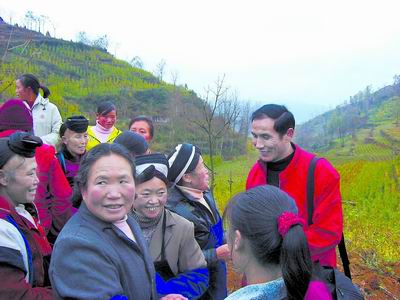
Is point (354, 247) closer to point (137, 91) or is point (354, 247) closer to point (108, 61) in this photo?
point (137, 91)

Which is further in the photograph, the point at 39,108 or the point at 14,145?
the point at 39,108

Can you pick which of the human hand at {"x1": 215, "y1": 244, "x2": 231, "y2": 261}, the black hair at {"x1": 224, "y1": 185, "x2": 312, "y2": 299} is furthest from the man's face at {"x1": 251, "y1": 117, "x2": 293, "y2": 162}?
the black hair at {"x1": 224, "y1": 185, "x2": 312, "y2": 299}

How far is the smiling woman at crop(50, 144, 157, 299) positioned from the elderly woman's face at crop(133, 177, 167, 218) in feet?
1.00

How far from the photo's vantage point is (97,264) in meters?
1.44

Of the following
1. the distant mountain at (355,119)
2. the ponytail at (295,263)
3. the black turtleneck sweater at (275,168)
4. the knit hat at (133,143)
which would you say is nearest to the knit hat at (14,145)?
the knit hat at (133,143)

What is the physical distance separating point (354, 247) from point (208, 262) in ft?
15.4

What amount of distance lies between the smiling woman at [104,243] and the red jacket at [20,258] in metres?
0.15

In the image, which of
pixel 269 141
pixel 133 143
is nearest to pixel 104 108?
pixel 133 143

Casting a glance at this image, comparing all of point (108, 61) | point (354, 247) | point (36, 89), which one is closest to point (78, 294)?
point (36, 89)

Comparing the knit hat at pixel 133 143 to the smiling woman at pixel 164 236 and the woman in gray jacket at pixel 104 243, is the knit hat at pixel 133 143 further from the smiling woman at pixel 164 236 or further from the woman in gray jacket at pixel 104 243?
the woman in gray jacket at pixel 104 243

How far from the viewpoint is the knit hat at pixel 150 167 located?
2039 millimetres

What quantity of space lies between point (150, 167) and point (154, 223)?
280 mm

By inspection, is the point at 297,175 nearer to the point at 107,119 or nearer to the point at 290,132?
the point at 290,132

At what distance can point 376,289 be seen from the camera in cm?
454
